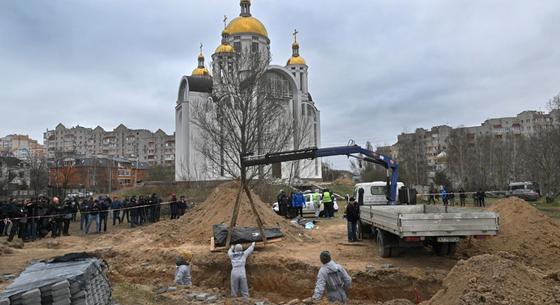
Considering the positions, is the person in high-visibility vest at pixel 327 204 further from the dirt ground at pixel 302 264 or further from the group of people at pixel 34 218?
the group of people at pixel 34 218

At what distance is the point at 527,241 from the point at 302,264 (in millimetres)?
6286

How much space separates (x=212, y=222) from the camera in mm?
16156

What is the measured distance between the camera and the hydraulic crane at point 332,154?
12086mm

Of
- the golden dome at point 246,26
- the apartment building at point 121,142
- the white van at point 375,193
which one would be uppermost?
the golden dome at point 246,26

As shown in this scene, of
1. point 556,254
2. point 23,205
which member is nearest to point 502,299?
point 556,254

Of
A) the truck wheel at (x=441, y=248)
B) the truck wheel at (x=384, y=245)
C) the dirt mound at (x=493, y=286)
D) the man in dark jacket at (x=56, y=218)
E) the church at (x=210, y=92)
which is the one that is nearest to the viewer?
the dirt mound at (x=493, y=286)

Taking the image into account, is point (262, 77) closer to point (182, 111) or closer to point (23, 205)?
point (23, 205)

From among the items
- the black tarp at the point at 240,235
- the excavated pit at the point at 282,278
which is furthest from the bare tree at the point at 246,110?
the excavated pit at the point at 282,278

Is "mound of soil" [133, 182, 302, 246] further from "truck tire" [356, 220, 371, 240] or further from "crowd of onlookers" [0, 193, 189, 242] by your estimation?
"crowd of onlookers" [0, 193, 189, 242]

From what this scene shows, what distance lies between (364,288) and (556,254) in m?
5.48

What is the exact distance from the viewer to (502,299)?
19.1 feet

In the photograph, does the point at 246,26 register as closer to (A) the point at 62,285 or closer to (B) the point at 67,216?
(B) the point at 67,216

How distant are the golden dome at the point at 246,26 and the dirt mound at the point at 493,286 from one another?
154ft

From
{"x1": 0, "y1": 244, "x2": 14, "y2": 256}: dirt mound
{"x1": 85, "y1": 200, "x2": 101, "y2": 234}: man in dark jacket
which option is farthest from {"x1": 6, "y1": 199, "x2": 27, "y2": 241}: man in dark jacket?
{"x1": 85, "y1": 200, "x2": 101, "y2": 234}: man in dark jacket
